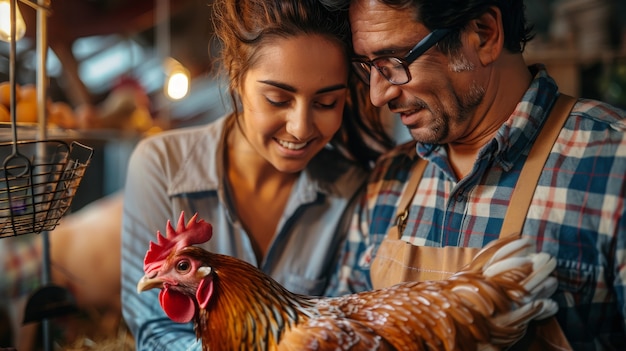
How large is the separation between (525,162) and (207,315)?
2.15ft

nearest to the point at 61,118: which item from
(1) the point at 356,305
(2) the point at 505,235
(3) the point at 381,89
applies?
(3) the point at 381,89

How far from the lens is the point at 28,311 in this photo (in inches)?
53.1

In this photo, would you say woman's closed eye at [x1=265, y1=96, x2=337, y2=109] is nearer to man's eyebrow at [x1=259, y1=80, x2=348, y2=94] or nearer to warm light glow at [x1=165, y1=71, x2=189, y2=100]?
man's eyebrow at [x1=259, y1=80, x2=348, y2=94]

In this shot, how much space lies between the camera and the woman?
1188mm

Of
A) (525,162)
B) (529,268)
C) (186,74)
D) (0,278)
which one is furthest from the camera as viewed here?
(186,74)

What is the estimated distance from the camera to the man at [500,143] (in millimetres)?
990

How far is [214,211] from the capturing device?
136 cm

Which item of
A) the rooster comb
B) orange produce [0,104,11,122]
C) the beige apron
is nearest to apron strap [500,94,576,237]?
the beige apron

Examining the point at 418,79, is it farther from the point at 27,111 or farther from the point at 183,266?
the point at 27,111

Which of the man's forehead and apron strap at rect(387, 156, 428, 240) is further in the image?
apron strap at rect(387, 156, 428, 240)

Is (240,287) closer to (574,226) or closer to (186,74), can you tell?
(574,226)

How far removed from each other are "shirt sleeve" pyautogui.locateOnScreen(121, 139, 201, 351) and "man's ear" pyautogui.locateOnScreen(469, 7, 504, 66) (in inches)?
30.4

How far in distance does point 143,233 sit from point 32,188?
1.25ft

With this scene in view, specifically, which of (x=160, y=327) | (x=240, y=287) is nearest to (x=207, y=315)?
(x=240, y=287)
